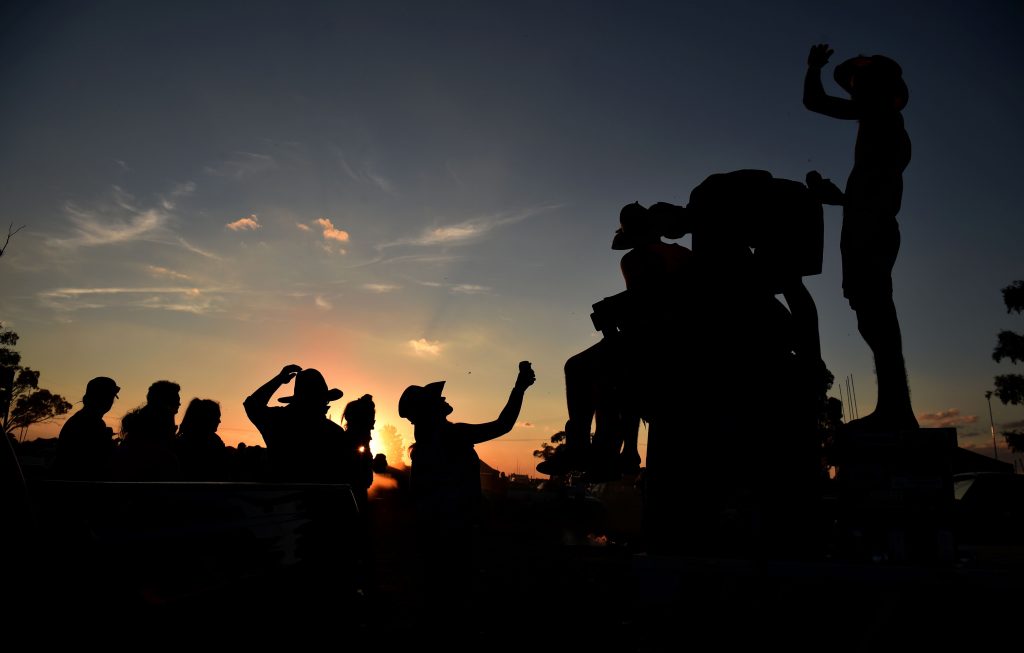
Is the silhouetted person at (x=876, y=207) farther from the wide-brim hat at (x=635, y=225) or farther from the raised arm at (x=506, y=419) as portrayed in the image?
the raised arm at (x=506, y=419)

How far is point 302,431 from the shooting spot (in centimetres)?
489

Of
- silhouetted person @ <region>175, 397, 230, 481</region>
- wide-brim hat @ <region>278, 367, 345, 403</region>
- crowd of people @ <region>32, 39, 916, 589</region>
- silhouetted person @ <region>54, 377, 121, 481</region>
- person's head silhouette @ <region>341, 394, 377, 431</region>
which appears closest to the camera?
crowd of people @ <region>32, 39, 916, 589</region>

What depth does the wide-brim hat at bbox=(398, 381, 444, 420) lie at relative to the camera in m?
4.39

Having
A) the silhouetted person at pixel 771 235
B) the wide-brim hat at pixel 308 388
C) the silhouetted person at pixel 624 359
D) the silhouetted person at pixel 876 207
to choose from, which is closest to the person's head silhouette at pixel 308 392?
the wide-brim hat at pixel 308 388

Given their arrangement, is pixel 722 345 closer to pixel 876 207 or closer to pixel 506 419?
pixel 876 207

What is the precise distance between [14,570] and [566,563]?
322 inches

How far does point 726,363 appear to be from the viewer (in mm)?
3352

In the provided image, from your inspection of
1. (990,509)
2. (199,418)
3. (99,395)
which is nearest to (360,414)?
(199,418)

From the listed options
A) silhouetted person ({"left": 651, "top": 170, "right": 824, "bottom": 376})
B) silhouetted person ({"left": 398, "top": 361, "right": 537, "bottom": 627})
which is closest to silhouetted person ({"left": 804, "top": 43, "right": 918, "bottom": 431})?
silhouetted person ({"left": 651, "top": 170, "right": 824, "bottom": 376})

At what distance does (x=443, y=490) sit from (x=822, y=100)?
3.58 m

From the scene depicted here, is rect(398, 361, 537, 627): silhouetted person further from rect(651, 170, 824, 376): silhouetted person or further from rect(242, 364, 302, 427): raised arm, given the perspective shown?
rect(651, 170, 824, 376): silhouetted person

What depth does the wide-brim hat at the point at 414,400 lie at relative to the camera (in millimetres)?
4395

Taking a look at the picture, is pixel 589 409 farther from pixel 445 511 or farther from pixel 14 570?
pixel 14 570

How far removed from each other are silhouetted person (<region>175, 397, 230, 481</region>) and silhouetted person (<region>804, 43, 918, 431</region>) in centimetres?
589
